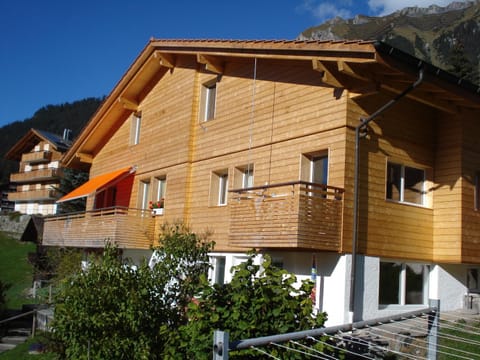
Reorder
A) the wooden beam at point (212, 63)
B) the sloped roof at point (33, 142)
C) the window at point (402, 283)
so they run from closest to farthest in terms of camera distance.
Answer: the window at point (402, 283) → the wooden beam at point (212, 63) → the sloped roof at point (33, 142)

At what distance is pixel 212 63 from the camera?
62.4 feet

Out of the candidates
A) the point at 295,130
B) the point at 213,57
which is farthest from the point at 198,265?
the point at 213,57

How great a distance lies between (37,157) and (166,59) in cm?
5182

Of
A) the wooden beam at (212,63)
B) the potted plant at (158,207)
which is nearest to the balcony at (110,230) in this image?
the potted plant at (158,207)

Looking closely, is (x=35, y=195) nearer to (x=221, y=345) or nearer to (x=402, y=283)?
(x=402, y=283)

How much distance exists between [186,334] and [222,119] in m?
11.9

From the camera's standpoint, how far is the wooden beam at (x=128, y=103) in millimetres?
24672

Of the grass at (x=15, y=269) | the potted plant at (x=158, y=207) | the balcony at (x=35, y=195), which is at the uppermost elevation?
the balcony at (x=35, y=195)

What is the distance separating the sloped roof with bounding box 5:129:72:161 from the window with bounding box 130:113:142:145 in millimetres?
43359

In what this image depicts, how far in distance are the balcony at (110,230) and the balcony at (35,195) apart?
40.9 meters

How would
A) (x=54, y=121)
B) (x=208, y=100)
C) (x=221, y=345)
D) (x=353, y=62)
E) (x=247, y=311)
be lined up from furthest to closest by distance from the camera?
(x=54, y=121) → (x=208, y=100) → (x=353, y=62) → (x=247, y=311) → (x=221, y=345)

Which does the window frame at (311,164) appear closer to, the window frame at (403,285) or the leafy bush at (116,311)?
the window frame at (403,285)

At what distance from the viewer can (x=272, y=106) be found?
53.7 ft

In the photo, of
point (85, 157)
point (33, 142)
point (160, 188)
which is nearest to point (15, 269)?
point (85, 157)
